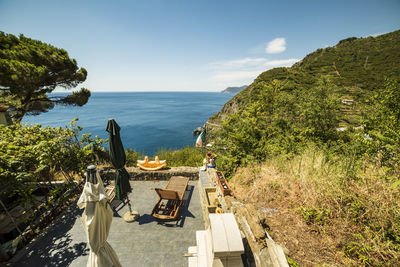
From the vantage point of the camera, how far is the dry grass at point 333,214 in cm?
238

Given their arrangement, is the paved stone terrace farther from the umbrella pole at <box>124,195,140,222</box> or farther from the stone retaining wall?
the stone retaining wall

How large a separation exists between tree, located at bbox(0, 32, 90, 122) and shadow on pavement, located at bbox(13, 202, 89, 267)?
9197 mm

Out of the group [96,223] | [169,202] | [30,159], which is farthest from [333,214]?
[30,159]

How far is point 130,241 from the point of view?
4.67 m

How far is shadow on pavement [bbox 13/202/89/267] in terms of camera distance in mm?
4074

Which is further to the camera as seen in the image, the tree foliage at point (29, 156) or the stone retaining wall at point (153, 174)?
the stone retaining wall at point (153, 174)

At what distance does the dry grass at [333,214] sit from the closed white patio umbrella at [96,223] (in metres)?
3.26

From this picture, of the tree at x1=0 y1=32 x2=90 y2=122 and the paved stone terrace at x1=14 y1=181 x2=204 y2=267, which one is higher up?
the tree at x1=0 y1=32 x2=90 y2=122

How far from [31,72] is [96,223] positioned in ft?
37.4

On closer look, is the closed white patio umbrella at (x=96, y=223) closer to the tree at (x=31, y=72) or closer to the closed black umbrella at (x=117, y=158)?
the closed black umbrella at (x=117, y=158)

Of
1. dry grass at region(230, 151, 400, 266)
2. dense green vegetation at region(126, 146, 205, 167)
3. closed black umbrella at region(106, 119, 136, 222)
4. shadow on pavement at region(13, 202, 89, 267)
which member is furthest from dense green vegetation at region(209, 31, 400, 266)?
shadow on pavement at region(13, 202, 89, 267)

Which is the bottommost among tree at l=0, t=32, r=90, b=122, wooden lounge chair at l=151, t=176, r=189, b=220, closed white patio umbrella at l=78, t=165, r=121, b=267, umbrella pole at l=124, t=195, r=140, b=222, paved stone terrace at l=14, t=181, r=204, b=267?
paved stone terrace at l=14, t=181, r=204, b=267

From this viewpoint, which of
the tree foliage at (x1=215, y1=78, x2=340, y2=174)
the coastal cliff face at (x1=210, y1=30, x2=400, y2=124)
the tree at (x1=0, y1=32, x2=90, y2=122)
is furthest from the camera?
the coastal cliff face at (x1=210, y1=30, x2=400, y2=124)

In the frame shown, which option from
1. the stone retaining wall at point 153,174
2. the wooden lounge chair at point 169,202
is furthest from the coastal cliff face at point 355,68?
the wooden lounge chair at point 169,202
